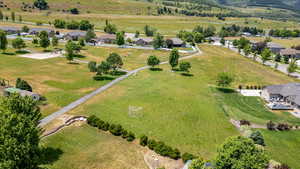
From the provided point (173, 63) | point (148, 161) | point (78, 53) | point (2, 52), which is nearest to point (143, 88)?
point (173, 63)

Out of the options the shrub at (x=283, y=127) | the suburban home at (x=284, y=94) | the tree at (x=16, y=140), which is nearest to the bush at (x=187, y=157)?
the tree at (x=16, y=140)

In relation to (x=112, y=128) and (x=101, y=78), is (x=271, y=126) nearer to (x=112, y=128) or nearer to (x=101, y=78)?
(x=112, y=128)

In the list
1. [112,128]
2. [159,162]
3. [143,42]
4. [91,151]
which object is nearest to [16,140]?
[91,151]

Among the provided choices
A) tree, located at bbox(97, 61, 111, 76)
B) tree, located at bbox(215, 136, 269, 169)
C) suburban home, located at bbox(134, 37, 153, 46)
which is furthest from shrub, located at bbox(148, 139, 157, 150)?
suburban home, located at bbox(134, 37, 153, 46)

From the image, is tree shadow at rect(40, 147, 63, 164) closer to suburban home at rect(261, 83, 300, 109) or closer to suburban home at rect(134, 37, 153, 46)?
suburban home at rect(261, 83, 300, 109)

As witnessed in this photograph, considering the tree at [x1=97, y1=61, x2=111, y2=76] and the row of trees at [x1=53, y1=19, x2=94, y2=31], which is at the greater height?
the row of trees at [x1=53, y1=19, x2=94, y2=31]

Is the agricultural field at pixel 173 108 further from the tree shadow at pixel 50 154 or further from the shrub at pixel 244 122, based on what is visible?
the shrub at pixel 244 122

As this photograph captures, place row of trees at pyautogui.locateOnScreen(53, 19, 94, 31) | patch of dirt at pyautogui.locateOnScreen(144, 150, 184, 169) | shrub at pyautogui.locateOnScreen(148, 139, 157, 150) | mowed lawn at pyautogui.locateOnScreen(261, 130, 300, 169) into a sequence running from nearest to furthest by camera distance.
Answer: patch of dirt at pyautogui.locateOnScreen(144, 150, 184, 169)
shrub at pyautogui.locateOnScreen(148, 139, 157, 150)
mowed lawn at pyautogui.locateOnScreen(261, 130, 300, 169)
row of trees at pyautogui.locateOnScreen(53, 19, 94, 31)
